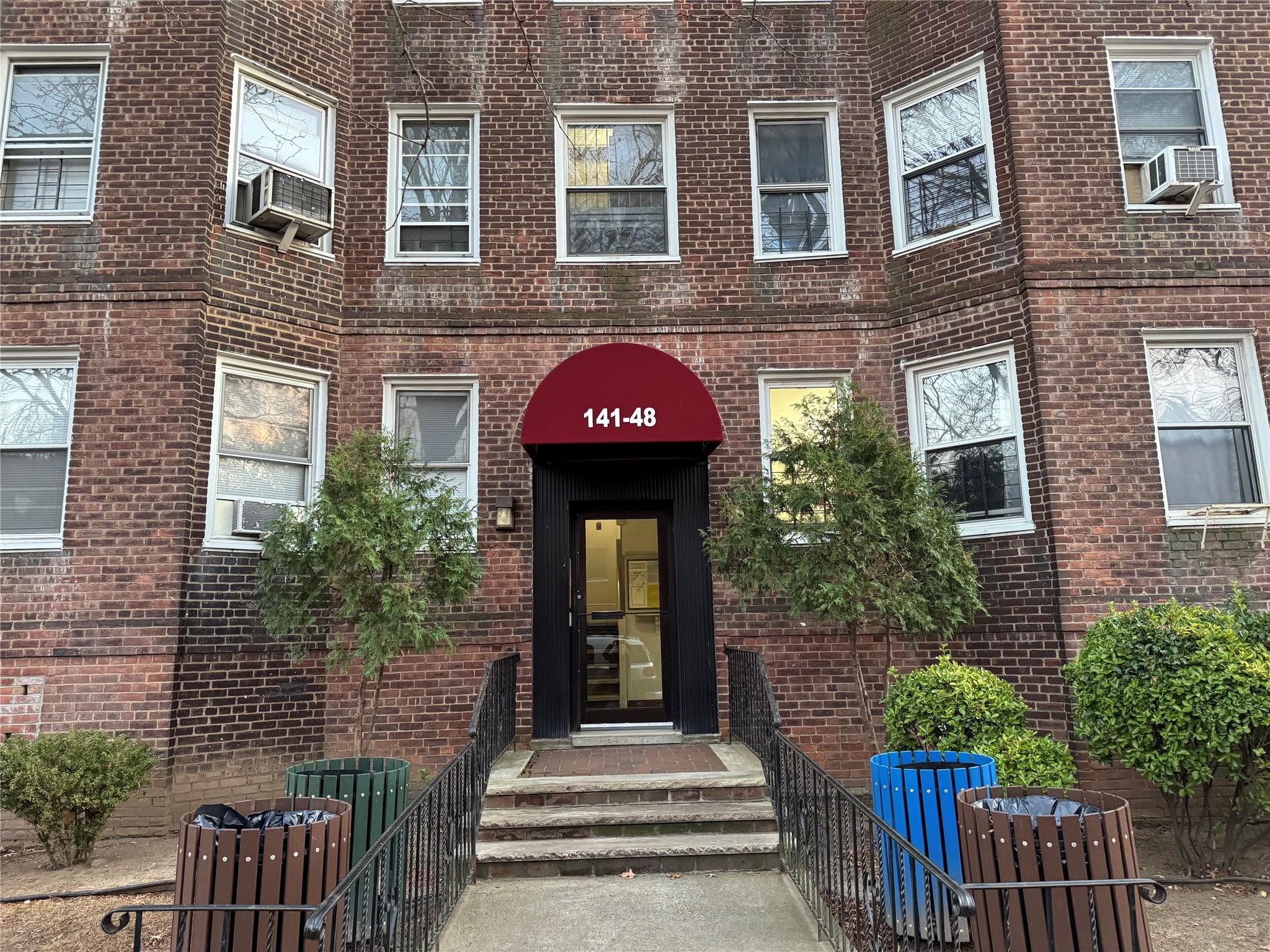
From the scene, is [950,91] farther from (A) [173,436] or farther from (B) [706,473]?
(A) [173,436]

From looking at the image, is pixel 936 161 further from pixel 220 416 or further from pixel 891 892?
pixel 220 416

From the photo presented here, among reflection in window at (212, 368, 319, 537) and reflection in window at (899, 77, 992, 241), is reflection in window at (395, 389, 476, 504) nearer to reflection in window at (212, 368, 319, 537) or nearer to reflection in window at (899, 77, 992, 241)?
reflection in window at (212, 368, 319, 537)

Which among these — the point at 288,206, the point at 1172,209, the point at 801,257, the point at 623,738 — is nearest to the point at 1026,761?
the point at 623,738

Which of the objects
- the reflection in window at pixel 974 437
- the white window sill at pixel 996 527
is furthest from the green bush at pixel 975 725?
the reflection in window at pixel 974 437

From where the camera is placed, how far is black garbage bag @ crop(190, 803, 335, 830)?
13.5 ft

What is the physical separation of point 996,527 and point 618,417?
153 inches

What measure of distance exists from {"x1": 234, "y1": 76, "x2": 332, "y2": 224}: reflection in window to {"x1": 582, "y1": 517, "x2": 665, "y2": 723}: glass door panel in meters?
4.96

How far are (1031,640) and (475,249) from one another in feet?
23.1

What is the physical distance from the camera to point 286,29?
29.6 ft

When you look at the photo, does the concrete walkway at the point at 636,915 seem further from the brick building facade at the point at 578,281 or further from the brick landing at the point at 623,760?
the brick building facade at the point at 578,281

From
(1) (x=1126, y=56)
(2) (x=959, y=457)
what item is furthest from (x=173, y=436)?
(1) (x=1126, y=56)

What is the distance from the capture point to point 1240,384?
826 cm

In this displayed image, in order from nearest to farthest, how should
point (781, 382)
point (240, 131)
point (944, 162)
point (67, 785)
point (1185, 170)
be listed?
point (67, 785) < point (1185, 170) < point (240, 131) < point (944, 162) < point (781, 382)

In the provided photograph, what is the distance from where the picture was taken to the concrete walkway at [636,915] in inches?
185
